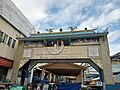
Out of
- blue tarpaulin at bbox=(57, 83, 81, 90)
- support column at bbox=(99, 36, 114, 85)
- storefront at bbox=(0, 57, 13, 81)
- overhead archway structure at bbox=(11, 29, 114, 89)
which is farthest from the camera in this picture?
storefront at bbox=(0, 57, 13, 81)

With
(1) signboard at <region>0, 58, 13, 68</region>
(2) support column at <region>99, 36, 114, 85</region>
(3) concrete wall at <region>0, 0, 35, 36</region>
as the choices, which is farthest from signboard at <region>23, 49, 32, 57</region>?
(2) support column at <region>99, 36, 114, 85</region>

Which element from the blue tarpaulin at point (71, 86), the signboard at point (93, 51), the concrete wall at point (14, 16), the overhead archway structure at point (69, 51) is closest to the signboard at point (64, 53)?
the overhead archway structure at point (69, 51)

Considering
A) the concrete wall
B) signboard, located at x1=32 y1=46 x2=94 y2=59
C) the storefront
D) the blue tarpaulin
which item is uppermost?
the concrete wall

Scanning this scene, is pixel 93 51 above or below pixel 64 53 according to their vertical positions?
above

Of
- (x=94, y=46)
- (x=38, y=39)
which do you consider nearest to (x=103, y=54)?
(x=94, y=46)

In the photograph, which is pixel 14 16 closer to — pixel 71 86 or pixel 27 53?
pixel 27 53

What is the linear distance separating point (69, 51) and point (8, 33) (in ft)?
19.5

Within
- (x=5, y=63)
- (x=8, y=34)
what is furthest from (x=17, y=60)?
(x=8, y=34)

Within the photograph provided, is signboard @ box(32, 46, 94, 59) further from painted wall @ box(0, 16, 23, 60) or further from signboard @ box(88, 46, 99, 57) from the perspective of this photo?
painted wall @ box(0, 16, 23, 60)

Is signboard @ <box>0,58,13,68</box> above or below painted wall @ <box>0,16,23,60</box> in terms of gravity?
below

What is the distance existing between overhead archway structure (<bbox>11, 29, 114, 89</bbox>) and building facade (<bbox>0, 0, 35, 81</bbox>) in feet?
2.54

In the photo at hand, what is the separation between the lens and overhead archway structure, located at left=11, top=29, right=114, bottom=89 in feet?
32.5

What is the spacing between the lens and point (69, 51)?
10.7m

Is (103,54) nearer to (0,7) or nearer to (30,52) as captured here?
(30,52)
